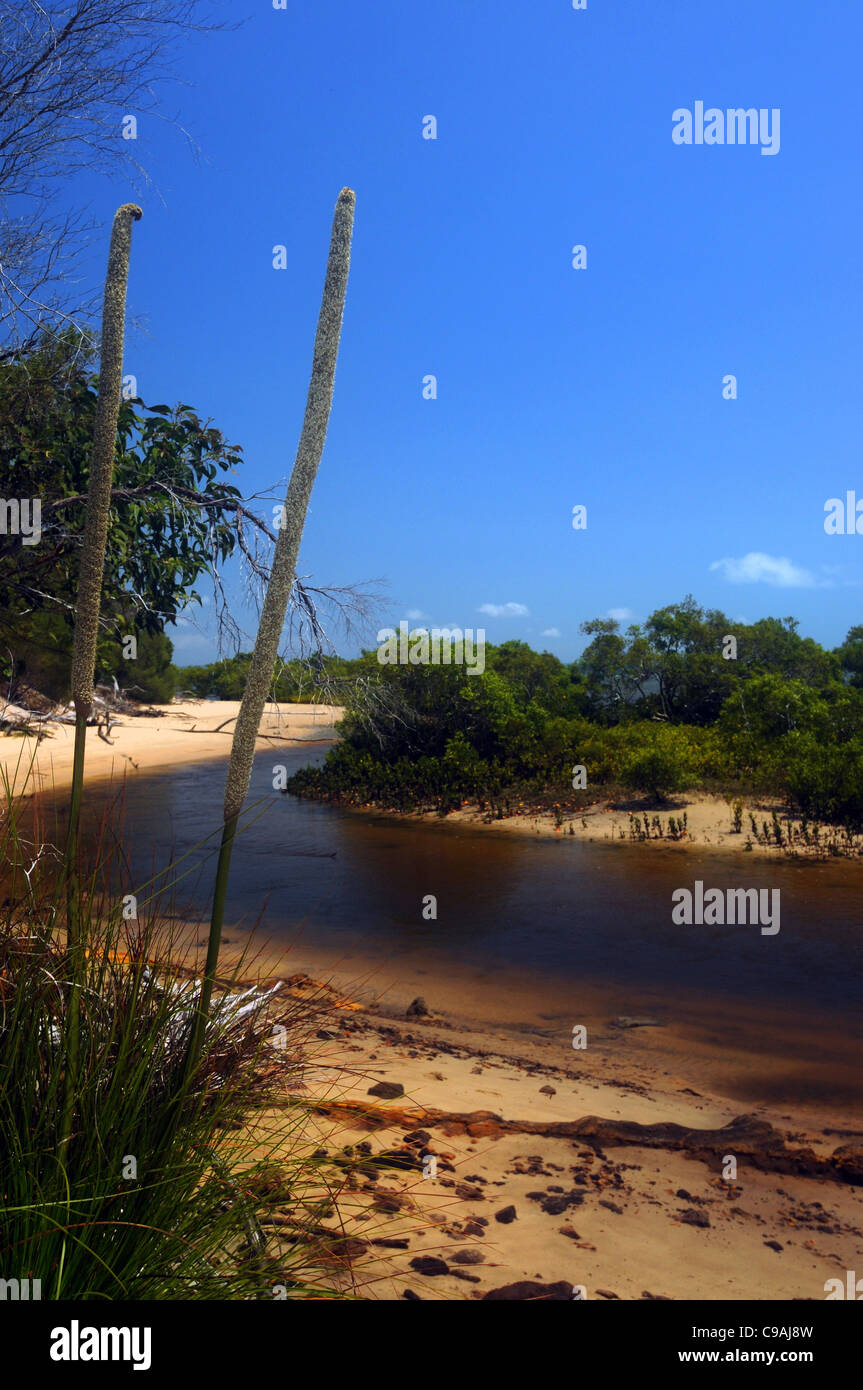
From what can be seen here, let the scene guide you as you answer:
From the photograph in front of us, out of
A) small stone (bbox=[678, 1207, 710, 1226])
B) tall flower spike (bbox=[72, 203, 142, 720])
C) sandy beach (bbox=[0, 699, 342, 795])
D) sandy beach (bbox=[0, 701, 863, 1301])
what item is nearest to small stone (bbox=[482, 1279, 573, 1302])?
sandy beach (bbox=[0, 701, 863, 1301])

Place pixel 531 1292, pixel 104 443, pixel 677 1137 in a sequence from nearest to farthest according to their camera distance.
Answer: pixel 104 443, pixel 531 1292, pixel 677 1137

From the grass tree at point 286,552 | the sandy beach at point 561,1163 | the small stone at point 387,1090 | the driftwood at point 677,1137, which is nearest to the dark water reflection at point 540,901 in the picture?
the sandy beach at point 561,1163

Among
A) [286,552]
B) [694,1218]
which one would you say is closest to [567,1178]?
[694,1218]

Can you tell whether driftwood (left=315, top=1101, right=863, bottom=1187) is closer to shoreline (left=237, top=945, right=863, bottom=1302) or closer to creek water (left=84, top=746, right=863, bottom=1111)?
shoreline (left=237, top=945, right=863, bottom=1302)

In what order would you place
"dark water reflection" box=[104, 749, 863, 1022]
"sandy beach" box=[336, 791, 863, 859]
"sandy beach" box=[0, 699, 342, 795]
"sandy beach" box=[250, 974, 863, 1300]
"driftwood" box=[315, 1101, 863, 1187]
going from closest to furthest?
"sandy beach" box=[250, 974, 863, 1300], "driftwood" box=[315, 1101, 863, 1187], "dark water reflection" box=[104, 749, 863, 1022], "sandy beach" box=[336, 791, 863, 859], "sandy beach" box=[0, 699, 342, 795]

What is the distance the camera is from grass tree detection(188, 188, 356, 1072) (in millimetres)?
2740

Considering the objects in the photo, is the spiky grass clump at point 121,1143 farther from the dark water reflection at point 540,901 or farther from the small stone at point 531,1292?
the dark water reflection at point 540,901

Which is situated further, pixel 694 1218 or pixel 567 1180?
pixel 567 1180

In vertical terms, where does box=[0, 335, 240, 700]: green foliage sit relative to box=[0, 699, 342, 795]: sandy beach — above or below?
above

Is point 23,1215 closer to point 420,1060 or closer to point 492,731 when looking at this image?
point 420,1060

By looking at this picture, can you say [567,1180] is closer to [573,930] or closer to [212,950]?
[212,950]

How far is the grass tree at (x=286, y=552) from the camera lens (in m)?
2.74

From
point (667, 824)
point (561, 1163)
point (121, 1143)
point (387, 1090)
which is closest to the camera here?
point (121, 1143)

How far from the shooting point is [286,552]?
2.73 metres
